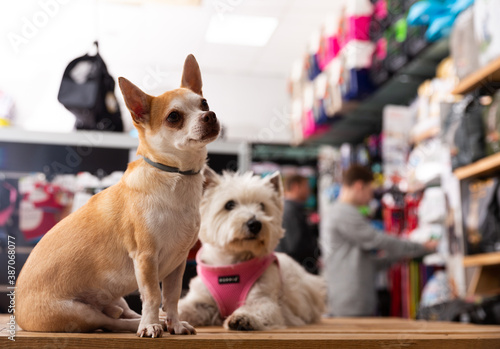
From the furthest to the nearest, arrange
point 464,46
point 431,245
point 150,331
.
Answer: point 431,245
point 464,46
point 150,331

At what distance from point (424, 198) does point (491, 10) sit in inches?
49.4

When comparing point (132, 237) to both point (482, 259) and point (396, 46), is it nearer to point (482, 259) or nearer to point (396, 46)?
point (482, 259)

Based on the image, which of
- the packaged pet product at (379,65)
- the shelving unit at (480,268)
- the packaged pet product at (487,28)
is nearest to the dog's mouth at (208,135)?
the packaged pet product at (487,28)

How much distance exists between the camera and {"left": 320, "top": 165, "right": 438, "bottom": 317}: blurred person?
117 inches

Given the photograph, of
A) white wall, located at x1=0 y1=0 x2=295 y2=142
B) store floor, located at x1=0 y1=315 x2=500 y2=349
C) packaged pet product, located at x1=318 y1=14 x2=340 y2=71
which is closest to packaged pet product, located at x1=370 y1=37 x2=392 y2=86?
packaged pet product, located at x1=318 y1=14 x2=340 y2=71

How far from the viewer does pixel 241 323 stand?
112cm

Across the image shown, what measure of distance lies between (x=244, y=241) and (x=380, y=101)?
9.57 ft

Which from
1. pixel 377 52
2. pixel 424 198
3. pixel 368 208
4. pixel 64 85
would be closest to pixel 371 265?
pixel 424 198

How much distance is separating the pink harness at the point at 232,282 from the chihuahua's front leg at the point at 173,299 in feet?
0.97

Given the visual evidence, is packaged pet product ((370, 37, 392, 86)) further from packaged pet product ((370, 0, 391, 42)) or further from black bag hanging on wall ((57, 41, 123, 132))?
black bag hanging on wall ((57, 41, 123, 132))

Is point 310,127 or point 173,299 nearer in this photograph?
point 173,299

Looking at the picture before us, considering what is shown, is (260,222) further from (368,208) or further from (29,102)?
(368,208)

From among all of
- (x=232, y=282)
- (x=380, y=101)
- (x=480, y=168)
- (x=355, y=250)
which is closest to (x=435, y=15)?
(x=480, y=168)

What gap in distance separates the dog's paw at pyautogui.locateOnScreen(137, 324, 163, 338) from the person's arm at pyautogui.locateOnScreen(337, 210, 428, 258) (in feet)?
7.69
